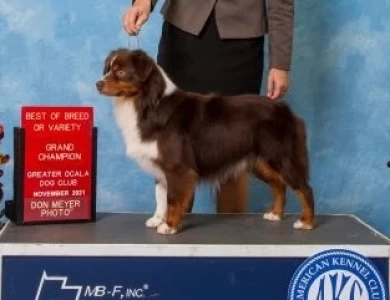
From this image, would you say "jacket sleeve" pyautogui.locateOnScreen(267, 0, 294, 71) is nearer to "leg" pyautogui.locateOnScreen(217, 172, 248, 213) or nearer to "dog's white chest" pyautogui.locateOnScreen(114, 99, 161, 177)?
"leg" pyautogui.locateOnScreen(217, 172, 248, 213)

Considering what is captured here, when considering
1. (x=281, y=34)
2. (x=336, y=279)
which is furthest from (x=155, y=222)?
(x=281, y=34)

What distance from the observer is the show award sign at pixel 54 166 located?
162 cm

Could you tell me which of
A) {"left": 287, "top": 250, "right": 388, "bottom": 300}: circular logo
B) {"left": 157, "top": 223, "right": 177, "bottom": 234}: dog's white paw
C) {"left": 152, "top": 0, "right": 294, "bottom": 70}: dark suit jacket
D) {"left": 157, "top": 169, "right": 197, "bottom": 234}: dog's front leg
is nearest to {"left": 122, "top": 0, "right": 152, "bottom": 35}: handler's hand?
{"left": 152, "top": 0, "right": 294, "bottom": 70}: dark suit jacket

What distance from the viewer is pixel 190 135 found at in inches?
62.1

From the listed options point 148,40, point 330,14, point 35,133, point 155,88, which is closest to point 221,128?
point 155,88

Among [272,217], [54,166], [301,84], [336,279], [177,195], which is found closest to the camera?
[336,279]

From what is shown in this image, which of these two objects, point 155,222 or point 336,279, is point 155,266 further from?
point 336,279

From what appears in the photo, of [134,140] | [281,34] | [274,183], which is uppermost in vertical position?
Result: [281,34]

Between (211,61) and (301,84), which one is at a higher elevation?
(211,61)

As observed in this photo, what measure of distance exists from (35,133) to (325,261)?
0.77 m

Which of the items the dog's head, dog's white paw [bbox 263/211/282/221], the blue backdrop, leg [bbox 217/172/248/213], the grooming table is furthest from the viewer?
the blue backdrop

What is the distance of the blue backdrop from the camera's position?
91.9 inches

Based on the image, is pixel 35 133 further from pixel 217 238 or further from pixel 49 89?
Answer: pixel 49 89

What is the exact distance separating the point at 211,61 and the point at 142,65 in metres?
0.41
